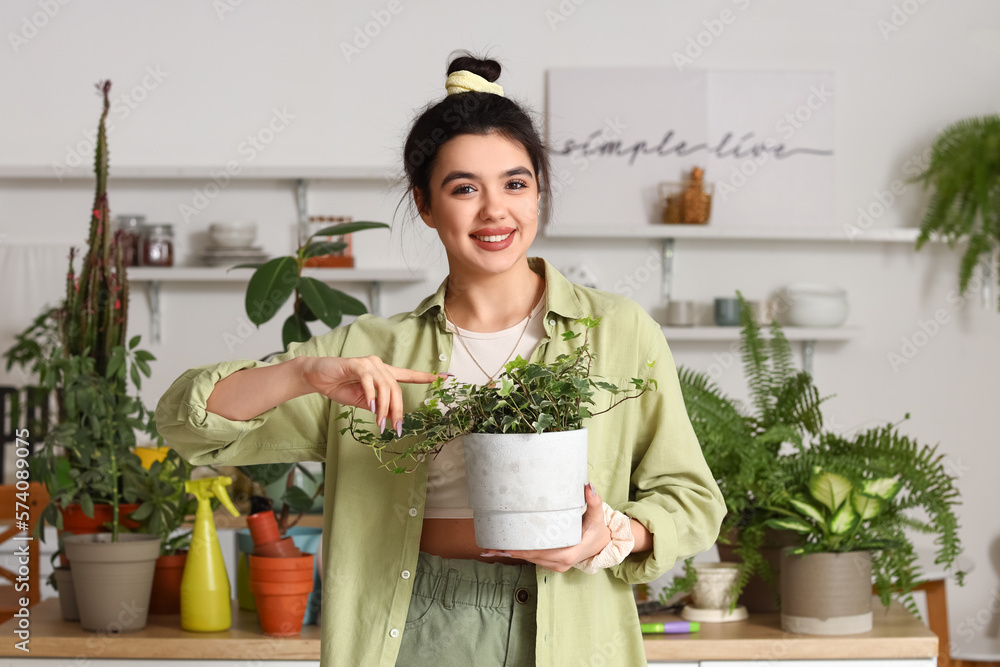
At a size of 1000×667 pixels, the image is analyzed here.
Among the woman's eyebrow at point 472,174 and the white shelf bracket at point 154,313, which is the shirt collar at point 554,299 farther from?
the white shelf bracket at point 154,313

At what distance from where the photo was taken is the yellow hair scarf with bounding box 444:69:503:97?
113 cm

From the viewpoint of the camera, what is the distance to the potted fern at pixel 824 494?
1.57 metres

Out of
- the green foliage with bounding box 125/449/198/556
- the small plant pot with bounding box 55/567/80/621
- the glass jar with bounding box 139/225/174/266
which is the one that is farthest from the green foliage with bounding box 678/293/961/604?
the glass jar with bounding box 139/225/174/266

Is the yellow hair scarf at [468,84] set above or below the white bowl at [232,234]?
below

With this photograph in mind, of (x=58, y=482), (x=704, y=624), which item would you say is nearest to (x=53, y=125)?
(x=58, y=482)

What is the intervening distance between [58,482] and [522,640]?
1.07 meters

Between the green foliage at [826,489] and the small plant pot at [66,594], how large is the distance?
1156 mm

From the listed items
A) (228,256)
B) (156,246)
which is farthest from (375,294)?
(156,246)

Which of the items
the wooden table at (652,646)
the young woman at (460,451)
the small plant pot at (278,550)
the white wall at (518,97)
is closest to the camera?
the young woman at (460,451)

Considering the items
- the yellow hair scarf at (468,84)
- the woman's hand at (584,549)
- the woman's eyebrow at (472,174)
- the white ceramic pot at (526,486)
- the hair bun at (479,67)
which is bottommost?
the woman's hand at (584,549)

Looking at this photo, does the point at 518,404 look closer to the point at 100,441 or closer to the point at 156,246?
the point at 100,441

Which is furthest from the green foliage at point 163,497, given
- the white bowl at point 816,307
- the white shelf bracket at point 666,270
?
the white bowl at point 816,307

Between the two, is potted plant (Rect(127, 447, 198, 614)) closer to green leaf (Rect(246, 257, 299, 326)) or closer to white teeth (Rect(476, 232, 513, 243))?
green leaf (Rect(246, 257, 299, 326))

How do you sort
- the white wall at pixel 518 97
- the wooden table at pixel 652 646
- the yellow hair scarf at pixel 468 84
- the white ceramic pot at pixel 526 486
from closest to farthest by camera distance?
the white ceramic pot at pixel 526 486 < the yellow hair scarf at pixel 468 84 < the wooden table at pixel 652 646 < the white wall at pixel 518 97
